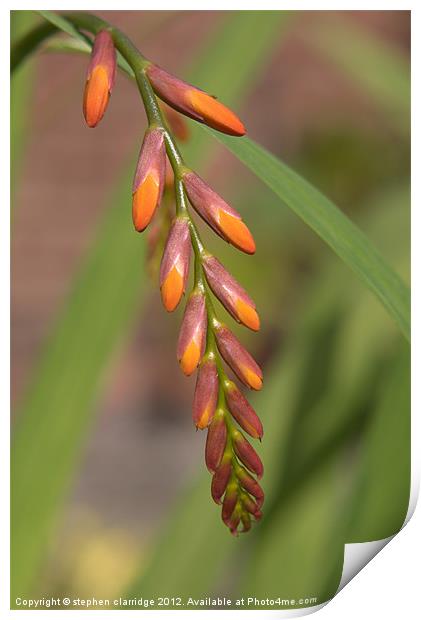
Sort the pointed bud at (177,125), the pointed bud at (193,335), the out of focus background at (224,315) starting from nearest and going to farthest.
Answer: the pointed bud at (193,335)
the pointed bud at (177,125)
the out of focus background at (224,315)

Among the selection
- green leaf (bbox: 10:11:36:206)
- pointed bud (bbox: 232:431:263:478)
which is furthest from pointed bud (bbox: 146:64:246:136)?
green leaf (bbox: 10:11:36:206)

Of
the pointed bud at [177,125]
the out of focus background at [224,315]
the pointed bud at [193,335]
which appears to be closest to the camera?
the pointed bud at [193,335]

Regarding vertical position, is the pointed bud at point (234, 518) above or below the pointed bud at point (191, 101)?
below

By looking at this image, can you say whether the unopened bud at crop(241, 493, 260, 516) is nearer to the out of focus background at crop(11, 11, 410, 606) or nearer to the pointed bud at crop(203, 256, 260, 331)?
the pointed bud at crop(203, 256, 260, 331)

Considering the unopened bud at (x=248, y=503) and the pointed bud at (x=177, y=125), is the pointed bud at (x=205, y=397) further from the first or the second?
the pointed bud at (x=177, y=125)

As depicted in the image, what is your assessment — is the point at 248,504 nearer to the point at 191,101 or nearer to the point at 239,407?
the point at 239,407

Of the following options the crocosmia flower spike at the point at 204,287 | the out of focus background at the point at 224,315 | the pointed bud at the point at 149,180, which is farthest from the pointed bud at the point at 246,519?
the out of focus background at the point at 224,315

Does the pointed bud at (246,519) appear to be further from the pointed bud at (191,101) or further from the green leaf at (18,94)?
the green leaf at (18,94)

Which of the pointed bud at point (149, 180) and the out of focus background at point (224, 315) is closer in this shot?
the pointed bud at point (149, 180)
